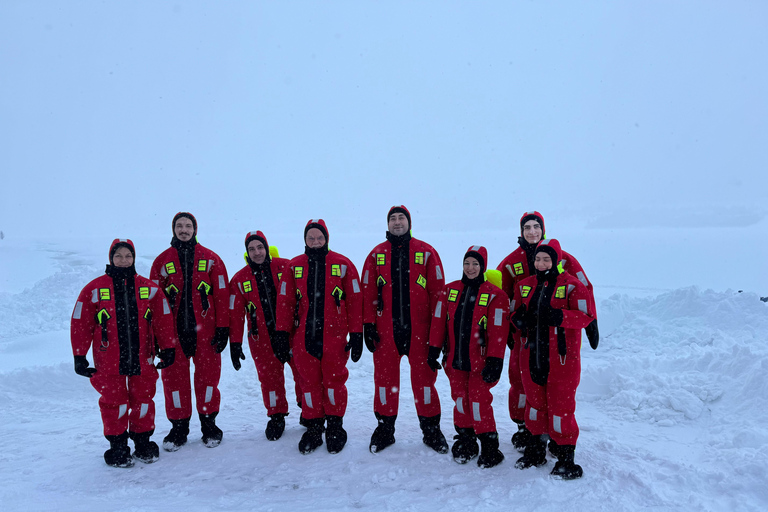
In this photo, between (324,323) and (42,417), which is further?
(42,417)

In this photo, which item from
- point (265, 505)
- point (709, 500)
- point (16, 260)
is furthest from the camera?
point (16, 260)

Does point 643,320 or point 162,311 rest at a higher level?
point 162,311

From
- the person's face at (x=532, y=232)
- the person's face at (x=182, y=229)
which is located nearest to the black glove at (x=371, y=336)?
the person's face at (x=532, y=232)

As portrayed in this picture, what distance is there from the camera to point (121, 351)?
4.24 metres

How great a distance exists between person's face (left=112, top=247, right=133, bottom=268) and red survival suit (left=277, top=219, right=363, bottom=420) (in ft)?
4.97

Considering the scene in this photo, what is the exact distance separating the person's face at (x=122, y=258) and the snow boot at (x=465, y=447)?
3669 millimetres

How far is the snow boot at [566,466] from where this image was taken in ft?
12.3

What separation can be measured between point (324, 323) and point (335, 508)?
5.50 feet

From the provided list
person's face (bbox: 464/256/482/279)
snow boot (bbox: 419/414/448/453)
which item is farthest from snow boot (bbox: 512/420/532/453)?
person's face (bbox: 464/256/482/279)

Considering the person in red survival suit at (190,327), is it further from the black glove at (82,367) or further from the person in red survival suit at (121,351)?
the black glove at (82,367)

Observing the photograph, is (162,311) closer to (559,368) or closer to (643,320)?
(559,368)

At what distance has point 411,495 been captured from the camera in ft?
12.1

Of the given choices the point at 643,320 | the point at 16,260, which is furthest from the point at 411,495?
the point at 16,260

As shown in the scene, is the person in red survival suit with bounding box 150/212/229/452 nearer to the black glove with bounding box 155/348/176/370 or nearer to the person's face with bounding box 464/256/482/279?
the black glove with bounding box 155/348/176/370
